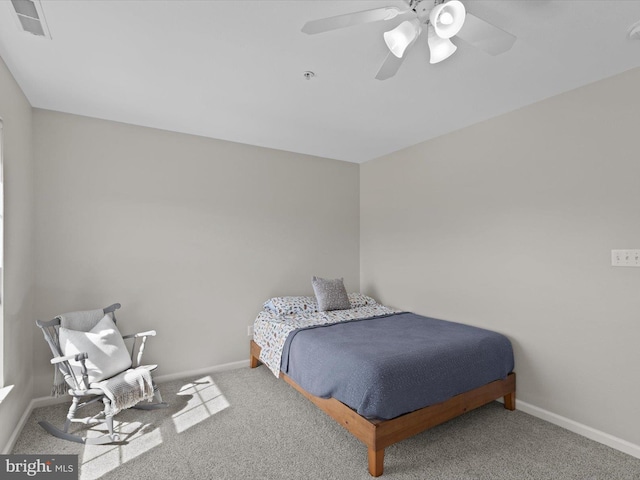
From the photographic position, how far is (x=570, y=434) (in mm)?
2424

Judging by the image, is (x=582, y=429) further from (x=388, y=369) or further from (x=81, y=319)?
(x=81, y=319)

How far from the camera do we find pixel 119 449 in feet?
7.25

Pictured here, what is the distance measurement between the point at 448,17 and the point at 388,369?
73.4 inches

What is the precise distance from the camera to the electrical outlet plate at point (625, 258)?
2.19m

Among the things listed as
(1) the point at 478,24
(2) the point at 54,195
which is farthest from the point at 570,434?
(2) the point at 54,195

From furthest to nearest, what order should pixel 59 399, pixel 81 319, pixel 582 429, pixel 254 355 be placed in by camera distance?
pixel 254 355 → pixel 59 399 → pixel 81 319 → pixel 582 429

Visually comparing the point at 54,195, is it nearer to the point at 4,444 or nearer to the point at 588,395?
the point at 4,444

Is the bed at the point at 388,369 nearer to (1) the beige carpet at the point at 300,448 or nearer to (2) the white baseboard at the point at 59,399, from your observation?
(1) the beige carpet at the point at 300,448

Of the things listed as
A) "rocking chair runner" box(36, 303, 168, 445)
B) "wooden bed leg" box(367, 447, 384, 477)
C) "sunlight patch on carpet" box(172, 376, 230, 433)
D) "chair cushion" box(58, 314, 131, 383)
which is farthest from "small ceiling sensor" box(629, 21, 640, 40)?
"chair cushion" box(58, 314, 131, 383)

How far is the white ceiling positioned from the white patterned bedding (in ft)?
6.18

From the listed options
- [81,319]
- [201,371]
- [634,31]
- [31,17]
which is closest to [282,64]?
[31,17]

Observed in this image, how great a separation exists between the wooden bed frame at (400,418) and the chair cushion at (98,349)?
1439 millimetres

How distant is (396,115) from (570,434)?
2.79 meters

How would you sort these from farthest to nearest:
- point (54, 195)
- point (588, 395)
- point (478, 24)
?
point (54, 195) < point (588, 395) < point (478, 24)
